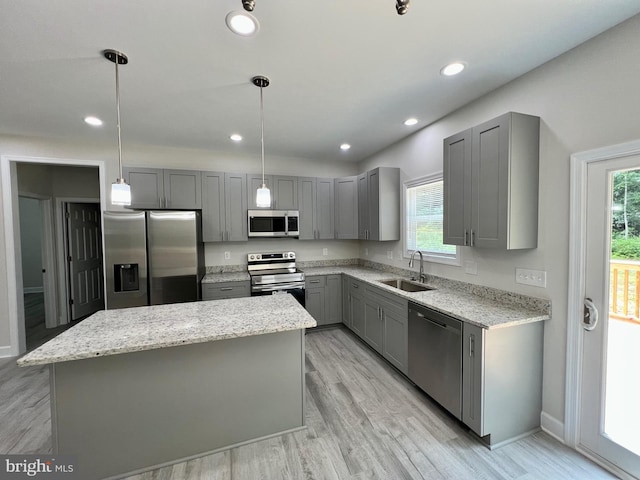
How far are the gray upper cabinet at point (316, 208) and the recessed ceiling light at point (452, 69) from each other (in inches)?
97.9

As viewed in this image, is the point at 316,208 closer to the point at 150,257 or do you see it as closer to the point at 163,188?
the point at 163,188

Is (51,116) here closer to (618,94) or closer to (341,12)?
(341,12)

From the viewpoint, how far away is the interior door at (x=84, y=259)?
4371 mm

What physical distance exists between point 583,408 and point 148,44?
3.73 meters

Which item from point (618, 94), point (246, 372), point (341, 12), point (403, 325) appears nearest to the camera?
point (341, 12)

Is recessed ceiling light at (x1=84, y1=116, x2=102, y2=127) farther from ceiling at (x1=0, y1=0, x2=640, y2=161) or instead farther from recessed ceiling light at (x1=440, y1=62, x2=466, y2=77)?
recessed ceiling light at (x1=440, y1=62, x2=466, y2=77)

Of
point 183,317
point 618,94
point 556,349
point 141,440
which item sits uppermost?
point 618,94

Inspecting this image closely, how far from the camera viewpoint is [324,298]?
4008mm

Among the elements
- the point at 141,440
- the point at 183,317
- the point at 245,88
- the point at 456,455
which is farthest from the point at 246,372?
the point at 245,88

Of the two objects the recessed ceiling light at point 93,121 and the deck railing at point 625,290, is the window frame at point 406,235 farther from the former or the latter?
the recessed ceiling light at point 93,121

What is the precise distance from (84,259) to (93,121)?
302 centimetres

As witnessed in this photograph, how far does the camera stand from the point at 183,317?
1894 millimetres

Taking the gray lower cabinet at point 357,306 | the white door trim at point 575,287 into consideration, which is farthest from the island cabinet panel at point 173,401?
the white door trim at point 575,287

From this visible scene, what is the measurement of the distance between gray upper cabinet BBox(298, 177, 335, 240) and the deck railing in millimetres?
3192
